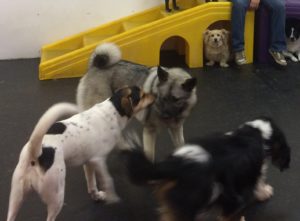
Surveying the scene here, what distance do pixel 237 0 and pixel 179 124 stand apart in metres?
2.35

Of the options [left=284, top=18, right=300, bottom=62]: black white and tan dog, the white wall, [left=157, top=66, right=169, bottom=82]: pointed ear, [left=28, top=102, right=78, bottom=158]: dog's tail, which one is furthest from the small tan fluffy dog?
[left=28, top=102, right=78, bottom=158]: dog's tail

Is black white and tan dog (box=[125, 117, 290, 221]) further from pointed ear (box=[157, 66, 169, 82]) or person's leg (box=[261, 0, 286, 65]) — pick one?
person's leg (box=[261, 0, 286, 65])

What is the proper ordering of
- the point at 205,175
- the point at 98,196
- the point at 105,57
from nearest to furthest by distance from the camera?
the point at 205,175
the point at 98,196
the point at 105,57

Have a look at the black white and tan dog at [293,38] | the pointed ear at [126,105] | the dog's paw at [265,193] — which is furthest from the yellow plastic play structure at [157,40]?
the dog's paw at [265,193]

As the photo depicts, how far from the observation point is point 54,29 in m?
5.28

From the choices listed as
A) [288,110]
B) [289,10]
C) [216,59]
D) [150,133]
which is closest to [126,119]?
[150,133]

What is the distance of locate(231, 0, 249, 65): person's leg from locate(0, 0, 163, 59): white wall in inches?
47.6

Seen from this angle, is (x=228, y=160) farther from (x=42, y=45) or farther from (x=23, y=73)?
(x=42, y=45)

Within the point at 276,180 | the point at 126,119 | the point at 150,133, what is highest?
the point at 126,119

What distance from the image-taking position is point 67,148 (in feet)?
6.64

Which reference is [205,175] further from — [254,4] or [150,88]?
[254,4]

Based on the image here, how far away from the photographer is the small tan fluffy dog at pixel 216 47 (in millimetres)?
4574

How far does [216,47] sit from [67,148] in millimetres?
3020

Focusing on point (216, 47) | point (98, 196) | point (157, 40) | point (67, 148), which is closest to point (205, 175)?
point (67, 148)
